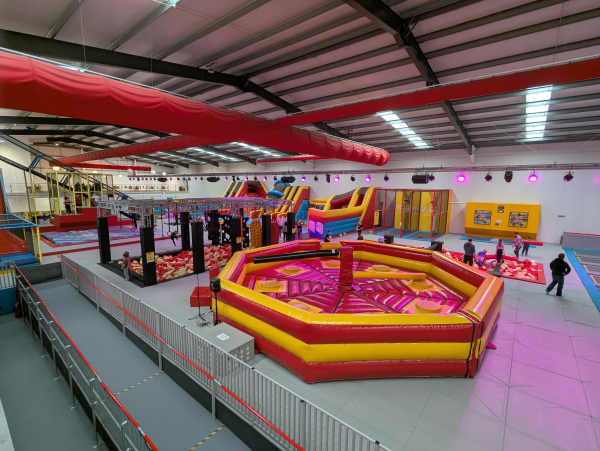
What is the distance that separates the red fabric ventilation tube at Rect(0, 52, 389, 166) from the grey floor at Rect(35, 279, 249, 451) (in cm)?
445

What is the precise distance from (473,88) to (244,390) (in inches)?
289

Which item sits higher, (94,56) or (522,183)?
(94,56)

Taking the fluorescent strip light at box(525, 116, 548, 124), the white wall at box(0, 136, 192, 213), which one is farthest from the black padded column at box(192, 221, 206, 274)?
the white wall at box(0, 136, 192, 213)

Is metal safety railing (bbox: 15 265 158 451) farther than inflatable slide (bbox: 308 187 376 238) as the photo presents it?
No

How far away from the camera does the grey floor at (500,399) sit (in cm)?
354

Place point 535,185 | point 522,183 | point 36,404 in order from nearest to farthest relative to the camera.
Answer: point 36,404
point 535,185
point 522,183

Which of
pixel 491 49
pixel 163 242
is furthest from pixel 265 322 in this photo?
pixel 163 242

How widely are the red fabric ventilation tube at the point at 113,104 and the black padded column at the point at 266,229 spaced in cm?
487

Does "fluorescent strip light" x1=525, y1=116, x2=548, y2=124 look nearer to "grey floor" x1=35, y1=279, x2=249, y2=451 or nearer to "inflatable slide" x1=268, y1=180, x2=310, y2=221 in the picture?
"inflatable slide" x1=268, y1=180, x2=310, y2=221

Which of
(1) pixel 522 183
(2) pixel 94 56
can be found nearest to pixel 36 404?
(2) pixel 94 56

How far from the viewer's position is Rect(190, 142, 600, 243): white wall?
13656 millimetres

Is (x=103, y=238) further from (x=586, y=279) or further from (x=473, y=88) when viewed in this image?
(x=586, y=279)

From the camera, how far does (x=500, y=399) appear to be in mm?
4188

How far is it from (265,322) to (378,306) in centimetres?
266
